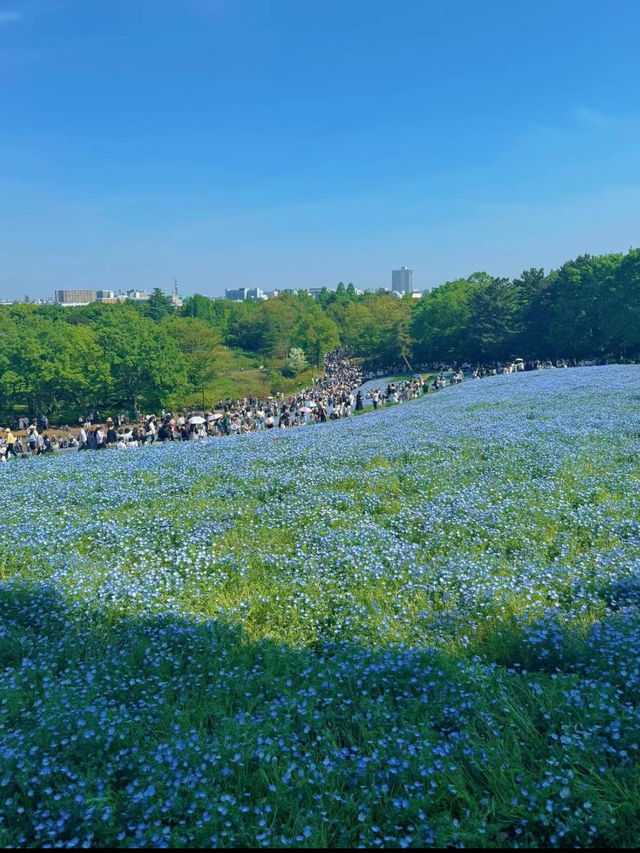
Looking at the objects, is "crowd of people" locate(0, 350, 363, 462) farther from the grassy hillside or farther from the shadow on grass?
the grassy hillside

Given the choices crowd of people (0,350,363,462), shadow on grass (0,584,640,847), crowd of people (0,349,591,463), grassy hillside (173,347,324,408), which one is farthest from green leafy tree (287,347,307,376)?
shadow on grass (0,584,640,847)

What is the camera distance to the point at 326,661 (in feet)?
20.5

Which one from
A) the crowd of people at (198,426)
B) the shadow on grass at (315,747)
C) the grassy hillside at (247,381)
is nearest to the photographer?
the shadow on grass at (315,747)

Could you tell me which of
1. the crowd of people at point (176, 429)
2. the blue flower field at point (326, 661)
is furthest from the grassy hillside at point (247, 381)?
the blue flower field at point (326, 661)

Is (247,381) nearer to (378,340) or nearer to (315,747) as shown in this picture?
(378,340)

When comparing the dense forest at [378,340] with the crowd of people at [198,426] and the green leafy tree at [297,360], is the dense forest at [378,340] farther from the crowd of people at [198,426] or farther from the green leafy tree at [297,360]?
the crowd of people at [198,426]

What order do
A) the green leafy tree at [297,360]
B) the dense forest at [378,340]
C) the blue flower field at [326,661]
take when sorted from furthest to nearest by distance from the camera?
the green leafy tree at [297,360] → the dense forest at [378,340] → the blue flower field at [326,661]

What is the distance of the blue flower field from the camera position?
13.6 feet

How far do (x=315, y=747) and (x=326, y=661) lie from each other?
146 centimetres

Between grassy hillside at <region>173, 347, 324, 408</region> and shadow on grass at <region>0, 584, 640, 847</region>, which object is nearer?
shadow on grass at <region>0, 584, 640, 847</region>

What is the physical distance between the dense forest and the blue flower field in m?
44.1

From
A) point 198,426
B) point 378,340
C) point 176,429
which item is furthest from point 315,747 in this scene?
point 378,340

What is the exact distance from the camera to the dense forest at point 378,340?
176 feet

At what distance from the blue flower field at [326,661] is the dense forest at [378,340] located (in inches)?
1736
